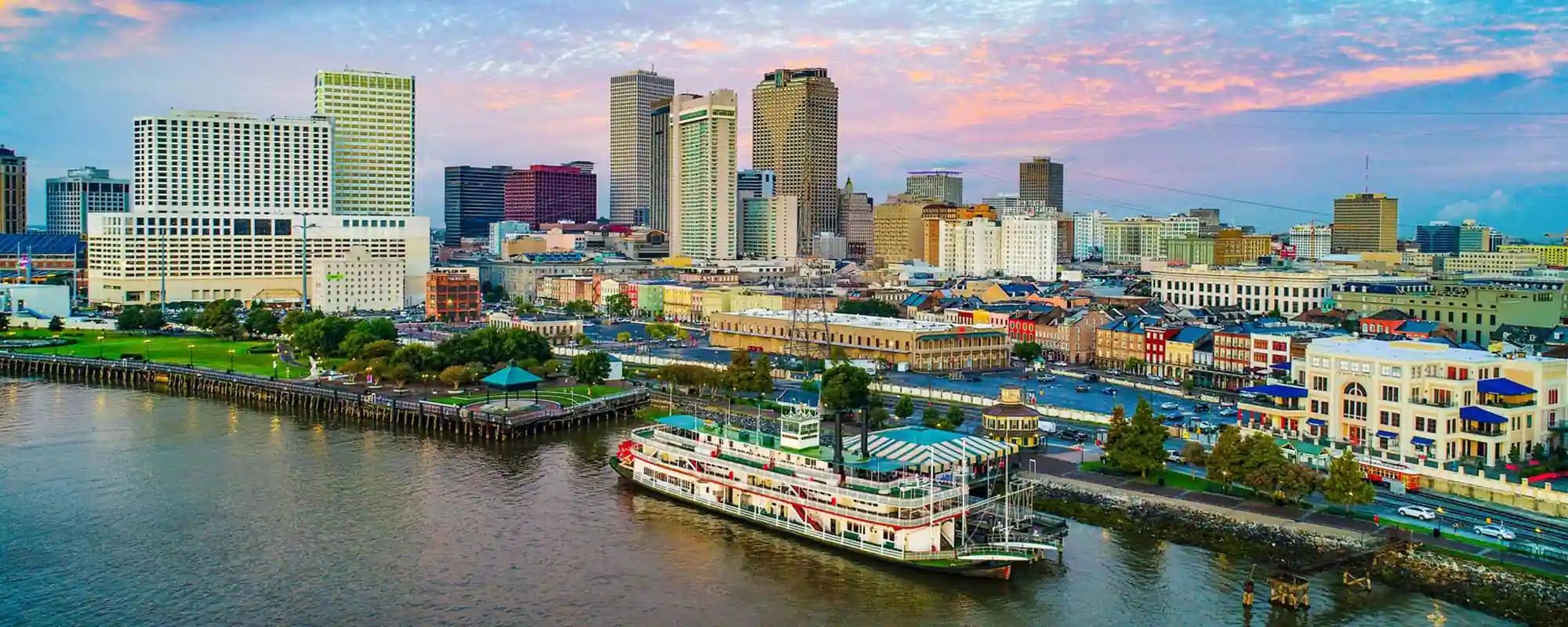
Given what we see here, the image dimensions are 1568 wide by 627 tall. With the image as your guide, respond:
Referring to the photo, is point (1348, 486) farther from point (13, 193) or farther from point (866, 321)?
point (13, 193)

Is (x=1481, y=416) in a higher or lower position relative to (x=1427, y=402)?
lower

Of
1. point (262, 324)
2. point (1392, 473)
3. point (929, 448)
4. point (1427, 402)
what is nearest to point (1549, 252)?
point (1427, 402)

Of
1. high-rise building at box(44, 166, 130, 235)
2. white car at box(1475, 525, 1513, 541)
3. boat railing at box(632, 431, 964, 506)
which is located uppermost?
high-rise building at box(44, 166, 130, 235)

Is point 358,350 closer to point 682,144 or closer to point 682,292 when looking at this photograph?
point 682,292

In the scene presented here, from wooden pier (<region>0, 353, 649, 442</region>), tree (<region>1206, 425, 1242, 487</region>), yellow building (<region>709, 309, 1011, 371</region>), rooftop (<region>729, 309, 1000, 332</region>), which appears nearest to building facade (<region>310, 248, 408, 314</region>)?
wooden pier (<region>0, 353, 649, 442</region>)

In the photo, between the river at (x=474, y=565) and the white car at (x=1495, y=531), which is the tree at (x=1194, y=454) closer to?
the river at (x=474, y=565)

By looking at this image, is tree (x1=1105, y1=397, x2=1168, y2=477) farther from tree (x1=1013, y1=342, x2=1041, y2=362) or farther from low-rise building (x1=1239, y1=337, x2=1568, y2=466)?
tree (x1=1013, y1=342, x2=1041, y2=362)

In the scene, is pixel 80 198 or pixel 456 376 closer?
pixel 456 376
